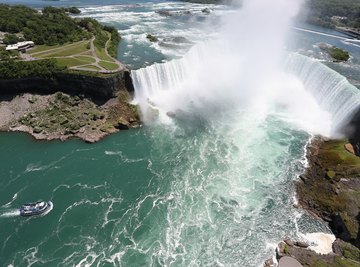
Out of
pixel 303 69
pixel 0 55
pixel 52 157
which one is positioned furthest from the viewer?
pixel 303 69

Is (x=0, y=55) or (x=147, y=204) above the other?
(x=0, y=55)

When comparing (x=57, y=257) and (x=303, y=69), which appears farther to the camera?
(x=303, y=69)

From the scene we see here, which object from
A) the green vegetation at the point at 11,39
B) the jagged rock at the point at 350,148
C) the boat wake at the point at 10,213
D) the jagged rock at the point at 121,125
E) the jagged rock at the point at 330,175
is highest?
the green vegetation at the point at 11,39

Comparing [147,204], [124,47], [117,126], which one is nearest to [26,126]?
[117,126]

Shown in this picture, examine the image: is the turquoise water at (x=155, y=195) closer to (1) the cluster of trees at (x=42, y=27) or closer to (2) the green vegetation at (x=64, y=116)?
(2) the green vegetation at (x=64, y=116)

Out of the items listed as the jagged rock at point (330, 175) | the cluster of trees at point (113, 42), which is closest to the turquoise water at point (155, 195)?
the jagged rock at point (330, 175)

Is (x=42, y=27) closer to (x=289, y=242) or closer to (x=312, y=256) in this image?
(x=289, y=242)

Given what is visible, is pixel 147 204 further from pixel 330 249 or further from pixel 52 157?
pixel 330 249
